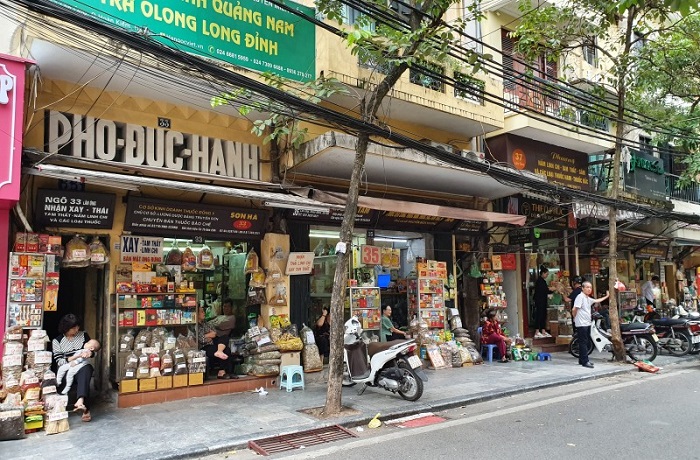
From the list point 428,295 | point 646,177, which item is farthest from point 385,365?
point 646,177

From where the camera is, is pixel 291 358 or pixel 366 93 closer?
pixel 366 93

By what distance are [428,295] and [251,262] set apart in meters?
4.07

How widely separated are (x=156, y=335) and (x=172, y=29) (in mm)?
4598

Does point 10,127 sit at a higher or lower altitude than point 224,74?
lower

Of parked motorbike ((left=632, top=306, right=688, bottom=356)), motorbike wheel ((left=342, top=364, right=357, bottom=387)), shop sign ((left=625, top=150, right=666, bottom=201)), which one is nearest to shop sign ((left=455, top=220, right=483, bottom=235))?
parked motorbike ((left=632, top=306, right=688, bottom=356))

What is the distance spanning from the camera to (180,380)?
779 centimetres

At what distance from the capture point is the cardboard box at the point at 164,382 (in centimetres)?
757

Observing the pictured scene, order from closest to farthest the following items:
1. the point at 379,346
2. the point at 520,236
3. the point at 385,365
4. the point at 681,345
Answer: the point at 385,365 < the point at 379,346 < the point at 681,345 < the point at 520,236

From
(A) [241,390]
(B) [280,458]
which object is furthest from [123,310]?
(B) [280,458]

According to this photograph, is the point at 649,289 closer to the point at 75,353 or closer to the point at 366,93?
the point at 366,93

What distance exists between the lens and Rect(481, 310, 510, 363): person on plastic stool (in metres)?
11.5

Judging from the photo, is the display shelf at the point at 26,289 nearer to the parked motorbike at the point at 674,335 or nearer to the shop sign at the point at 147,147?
the shop sign at the point at 147,147

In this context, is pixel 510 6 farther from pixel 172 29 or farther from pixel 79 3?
pixel 79 3

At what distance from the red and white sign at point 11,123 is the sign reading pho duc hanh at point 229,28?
3.66 feet
